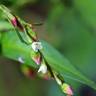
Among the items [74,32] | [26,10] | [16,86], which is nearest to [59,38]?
[74,32]

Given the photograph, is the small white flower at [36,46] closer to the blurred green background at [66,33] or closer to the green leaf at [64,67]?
the green leaf at [64,67]

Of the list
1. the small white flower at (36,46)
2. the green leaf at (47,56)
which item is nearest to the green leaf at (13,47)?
the green leaf at (47,56)

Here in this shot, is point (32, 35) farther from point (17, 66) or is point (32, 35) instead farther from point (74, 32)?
point (17, 66)

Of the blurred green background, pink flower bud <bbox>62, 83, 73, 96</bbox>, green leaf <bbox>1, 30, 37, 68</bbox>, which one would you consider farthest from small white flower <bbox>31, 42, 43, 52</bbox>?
the blurred green background

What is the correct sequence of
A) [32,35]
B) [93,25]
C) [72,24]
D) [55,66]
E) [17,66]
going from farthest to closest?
[17,66], [72,24], [93,25], [55,66], [32,35]

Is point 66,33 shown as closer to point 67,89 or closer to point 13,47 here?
point 13,47

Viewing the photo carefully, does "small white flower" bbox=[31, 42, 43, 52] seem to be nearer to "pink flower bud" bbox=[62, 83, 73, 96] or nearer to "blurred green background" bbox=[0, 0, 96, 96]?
"pink flower bud" bbox=[62, 83, 73, 96]

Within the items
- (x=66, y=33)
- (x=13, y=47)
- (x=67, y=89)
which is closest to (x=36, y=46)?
(x=67, y=89)
